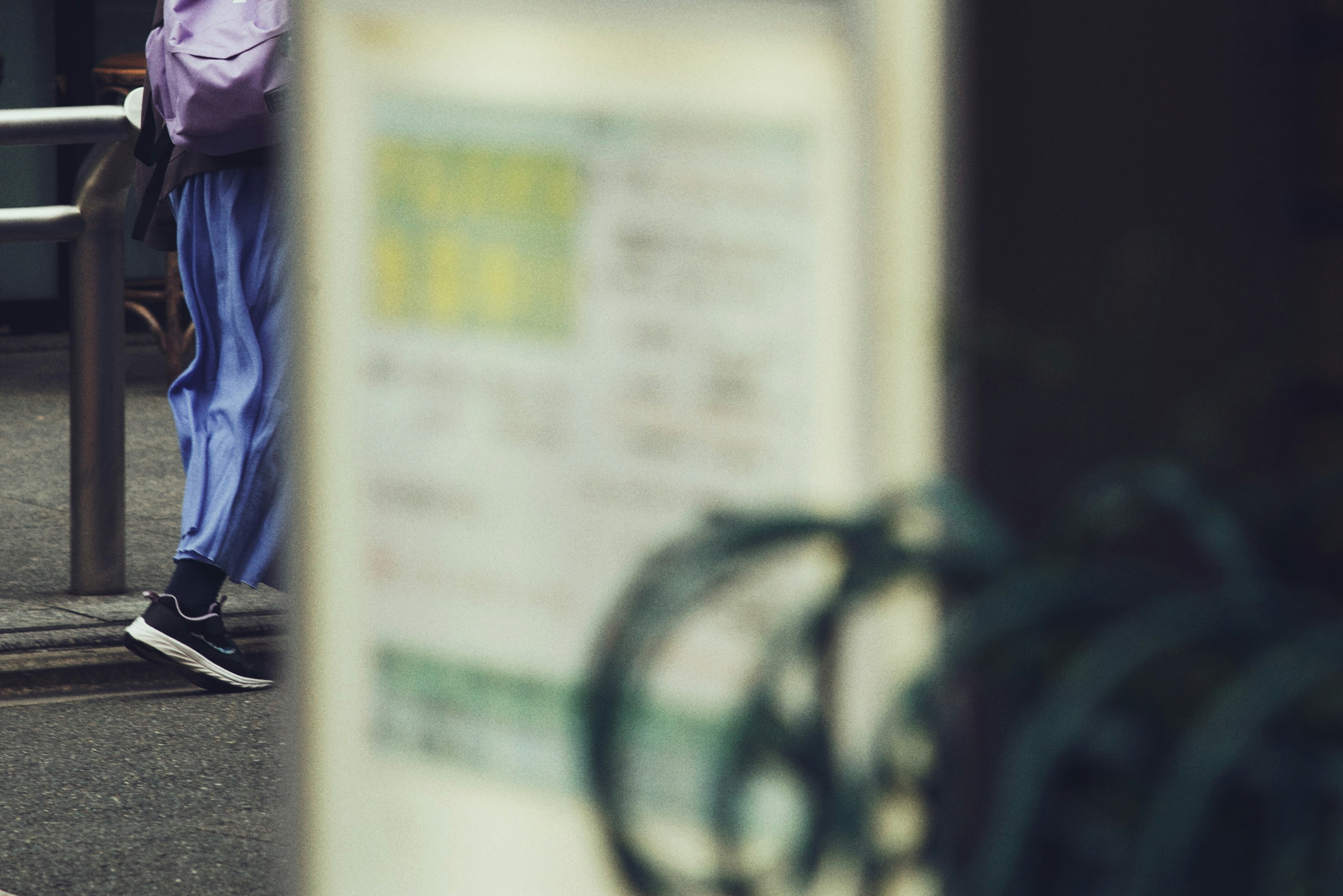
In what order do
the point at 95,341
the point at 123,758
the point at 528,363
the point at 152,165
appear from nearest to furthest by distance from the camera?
1. the point at 528,363
2. the point at 123,758
3. the point at 152,165
4. the point at 95,341

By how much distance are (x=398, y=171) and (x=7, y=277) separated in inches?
375

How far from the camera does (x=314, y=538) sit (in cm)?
152

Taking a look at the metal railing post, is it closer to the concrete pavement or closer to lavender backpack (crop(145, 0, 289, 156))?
the concrete pavement

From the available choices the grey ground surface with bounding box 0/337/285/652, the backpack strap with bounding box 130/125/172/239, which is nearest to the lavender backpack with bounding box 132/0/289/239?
the backpack strap with bounding box 130/125/172/239

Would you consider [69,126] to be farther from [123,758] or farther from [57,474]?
[57,474]

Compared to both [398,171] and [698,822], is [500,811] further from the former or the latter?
[398,171]

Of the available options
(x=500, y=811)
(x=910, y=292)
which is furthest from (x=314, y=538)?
(x=910, y=292)

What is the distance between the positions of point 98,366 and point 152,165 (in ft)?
2.36

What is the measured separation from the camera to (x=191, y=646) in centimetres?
489

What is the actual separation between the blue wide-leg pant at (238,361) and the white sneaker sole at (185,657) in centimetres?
17

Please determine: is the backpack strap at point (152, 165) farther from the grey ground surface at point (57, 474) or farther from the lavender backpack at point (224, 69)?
the grey ground surface at point (57, 474)

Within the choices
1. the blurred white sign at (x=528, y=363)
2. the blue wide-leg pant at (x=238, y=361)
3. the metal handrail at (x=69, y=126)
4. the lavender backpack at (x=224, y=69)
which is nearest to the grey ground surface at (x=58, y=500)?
the blue wide-leg pant at (x=238, y=361)

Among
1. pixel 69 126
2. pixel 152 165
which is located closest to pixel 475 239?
pixel 152 165

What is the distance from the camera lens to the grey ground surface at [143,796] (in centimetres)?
378
